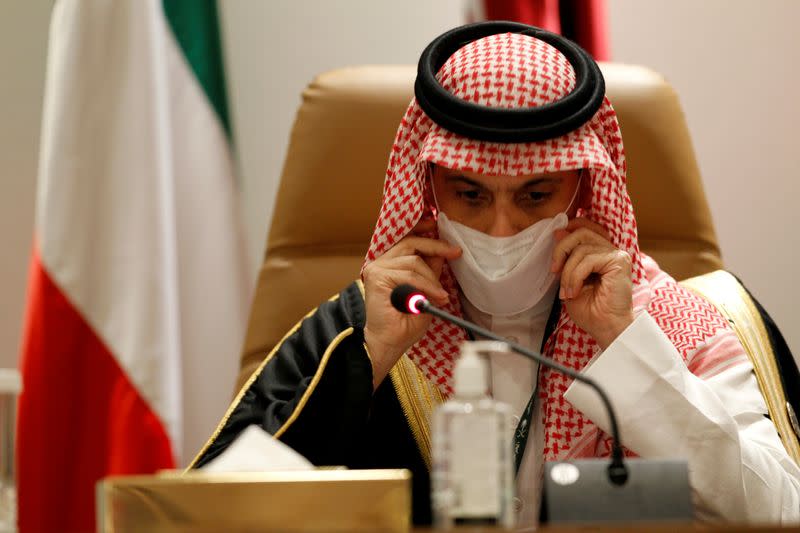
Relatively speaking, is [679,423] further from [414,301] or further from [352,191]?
[352,191]

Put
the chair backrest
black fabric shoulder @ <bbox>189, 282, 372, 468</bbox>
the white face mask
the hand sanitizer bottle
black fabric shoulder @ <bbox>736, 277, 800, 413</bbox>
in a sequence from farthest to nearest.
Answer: the chair backrest < black fabric shoulder @ <bbox>736, 277, 800, 413</bbox> < the white face mask < black fabric shoulder @ <bbox>189, 282, 372, 468</bbox> < the hand sanitizer bottle

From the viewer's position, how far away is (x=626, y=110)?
220 cm

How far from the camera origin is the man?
1.56 meters

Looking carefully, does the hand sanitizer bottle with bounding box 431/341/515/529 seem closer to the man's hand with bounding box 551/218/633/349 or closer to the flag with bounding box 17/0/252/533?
the man's hand with bounding box 551/218/633/349

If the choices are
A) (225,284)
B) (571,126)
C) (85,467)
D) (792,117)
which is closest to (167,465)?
(85,467)

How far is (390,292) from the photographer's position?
162 centimetres

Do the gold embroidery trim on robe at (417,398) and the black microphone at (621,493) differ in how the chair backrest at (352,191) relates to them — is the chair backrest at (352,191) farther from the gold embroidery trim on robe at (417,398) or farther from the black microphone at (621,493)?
the black microphone at (621,493)

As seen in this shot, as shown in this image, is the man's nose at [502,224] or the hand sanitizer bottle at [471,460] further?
the man's nose at [502,224]

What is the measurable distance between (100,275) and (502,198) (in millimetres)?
1065

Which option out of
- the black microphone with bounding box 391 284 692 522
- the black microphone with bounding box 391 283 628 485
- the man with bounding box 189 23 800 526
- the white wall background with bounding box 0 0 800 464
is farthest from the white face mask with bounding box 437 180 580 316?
the white wall background with bounding box 0 0 800 464

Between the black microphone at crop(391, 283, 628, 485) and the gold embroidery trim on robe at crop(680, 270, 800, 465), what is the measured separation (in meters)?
0.72

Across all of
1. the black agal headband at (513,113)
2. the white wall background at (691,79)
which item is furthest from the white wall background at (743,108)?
the black agal headband at (513,113)

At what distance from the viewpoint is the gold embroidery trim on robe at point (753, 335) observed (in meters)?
1.80

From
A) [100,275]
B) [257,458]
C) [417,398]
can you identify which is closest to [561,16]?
[417,398]
